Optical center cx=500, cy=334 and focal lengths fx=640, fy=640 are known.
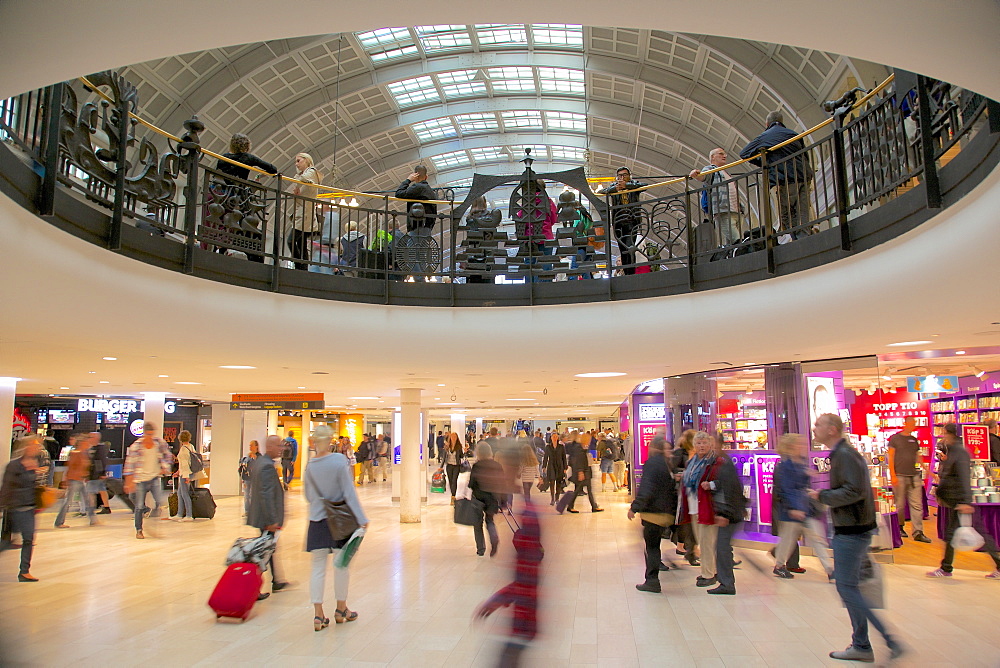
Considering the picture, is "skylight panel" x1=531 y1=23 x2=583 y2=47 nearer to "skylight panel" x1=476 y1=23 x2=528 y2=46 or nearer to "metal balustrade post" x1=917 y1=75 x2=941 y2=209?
"skylight panel" x1=476 y1=23 x2=528 y2=46

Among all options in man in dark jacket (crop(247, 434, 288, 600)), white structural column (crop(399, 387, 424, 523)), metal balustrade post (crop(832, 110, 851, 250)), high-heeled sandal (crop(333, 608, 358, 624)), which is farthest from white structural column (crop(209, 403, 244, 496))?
metal balustrade post (crop(832, 110, 851, 250))

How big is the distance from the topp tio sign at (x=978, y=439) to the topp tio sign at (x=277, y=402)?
1455 centimetres

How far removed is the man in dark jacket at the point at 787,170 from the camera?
23.2 feet

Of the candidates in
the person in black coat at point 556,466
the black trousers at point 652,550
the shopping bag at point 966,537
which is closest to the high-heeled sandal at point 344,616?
the black trousers at point 652,550

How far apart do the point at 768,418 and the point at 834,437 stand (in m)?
6.18

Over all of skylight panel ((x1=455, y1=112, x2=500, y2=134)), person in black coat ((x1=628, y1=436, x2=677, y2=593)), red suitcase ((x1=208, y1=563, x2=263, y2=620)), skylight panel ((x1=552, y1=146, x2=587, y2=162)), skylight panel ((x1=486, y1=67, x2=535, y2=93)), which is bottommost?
red suitcase ((x1=208, y1=563, x2=263, y2=620))

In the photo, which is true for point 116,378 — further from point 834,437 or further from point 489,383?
point 834,437

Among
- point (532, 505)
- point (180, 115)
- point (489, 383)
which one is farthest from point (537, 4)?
point (180, 115)

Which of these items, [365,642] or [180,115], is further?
[180,115]

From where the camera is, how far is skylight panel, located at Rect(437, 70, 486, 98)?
18312mm

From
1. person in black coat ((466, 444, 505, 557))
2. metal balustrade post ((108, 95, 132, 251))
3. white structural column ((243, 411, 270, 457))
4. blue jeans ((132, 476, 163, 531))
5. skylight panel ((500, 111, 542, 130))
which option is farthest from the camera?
white structural column ((243, 411, 270, 457))

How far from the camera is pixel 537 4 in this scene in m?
2.26

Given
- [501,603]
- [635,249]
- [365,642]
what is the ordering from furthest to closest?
[635,249] < [365,642] < [501,603]

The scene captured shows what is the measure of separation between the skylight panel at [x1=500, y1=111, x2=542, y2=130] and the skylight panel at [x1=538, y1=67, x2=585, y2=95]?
165 cm
